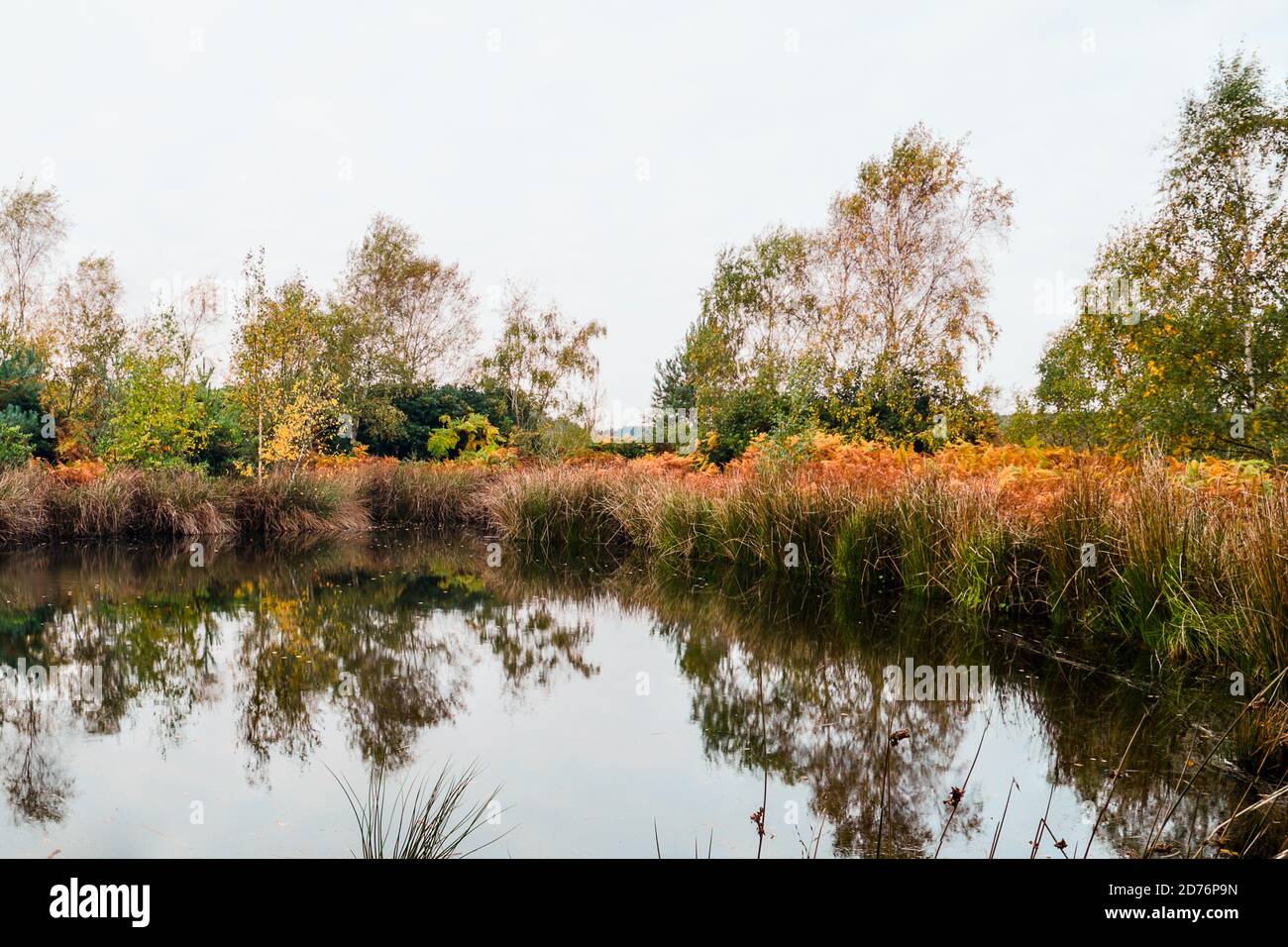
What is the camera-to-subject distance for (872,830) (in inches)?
106

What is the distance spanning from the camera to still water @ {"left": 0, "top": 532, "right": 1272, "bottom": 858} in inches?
108

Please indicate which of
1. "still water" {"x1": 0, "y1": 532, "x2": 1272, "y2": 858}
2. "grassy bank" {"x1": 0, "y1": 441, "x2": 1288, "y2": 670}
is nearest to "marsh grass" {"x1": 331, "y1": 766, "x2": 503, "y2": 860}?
"still water" {"x1": 0, "y1": 532, "x2": 1272, "y2": 858}

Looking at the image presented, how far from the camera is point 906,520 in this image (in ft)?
22.6

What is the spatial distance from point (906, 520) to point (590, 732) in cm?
400

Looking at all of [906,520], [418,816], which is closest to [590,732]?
[418,816]

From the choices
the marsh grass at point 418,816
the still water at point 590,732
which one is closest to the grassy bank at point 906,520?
the still water at point 590,732

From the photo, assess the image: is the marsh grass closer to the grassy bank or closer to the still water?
the still water

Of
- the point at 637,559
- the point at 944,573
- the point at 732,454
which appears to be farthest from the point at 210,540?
the point at 944,573

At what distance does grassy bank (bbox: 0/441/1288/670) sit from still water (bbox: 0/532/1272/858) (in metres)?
0.52

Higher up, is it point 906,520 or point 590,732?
point 906,520

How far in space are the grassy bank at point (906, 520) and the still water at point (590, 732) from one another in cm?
52

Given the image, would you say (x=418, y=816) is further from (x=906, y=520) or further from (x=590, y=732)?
(x=906, y=520)

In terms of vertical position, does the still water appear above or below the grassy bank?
below
